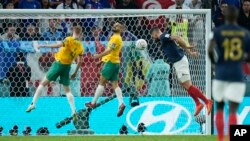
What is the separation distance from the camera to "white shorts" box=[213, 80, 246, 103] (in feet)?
40.9

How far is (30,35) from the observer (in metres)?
19.2

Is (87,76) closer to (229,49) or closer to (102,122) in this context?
(102,122)

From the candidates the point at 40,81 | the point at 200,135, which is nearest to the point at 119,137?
the point at 200,135

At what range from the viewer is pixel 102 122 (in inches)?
757

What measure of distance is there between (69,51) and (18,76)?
3.92ft

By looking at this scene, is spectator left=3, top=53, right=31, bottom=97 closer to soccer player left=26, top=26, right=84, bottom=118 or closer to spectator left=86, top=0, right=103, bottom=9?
soccer player left=26, top=26, right=84, bottom=118

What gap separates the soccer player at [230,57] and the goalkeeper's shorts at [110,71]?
6.84 m

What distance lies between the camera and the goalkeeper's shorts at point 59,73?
19.1 meters

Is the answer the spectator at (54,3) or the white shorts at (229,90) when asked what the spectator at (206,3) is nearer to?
the spectator at (54,3)

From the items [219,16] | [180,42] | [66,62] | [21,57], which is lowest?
[66,62]

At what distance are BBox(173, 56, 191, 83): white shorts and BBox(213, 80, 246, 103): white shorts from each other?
6370 mm

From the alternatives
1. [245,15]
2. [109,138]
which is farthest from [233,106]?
[245,15]

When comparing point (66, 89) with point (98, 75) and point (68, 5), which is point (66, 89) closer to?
point (98, 75)

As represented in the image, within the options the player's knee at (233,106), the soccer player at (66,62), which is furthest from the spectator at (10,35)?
the player's knee at (233,106)
